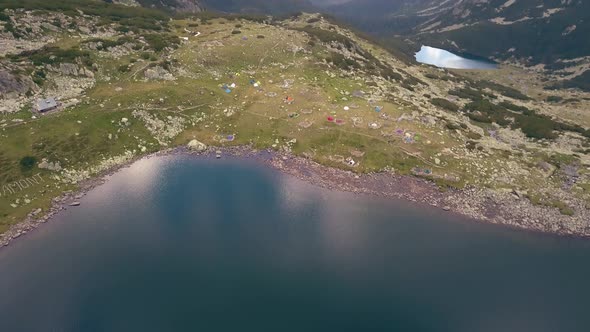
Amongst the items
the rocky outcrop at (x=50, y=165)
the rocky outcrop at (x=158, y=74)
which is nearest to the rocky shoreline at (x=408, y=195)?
the rocky outcrop at (x=50, y=165)

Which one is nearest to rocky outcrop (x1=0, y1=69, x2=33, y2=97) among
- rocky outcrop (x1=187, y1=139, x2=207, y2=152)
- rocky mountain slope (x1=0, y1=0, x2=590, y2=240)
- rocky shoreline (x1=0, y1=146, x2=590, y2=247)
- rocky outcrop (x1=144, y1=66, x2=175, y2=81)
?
rocky mountain slope (x1=0, y1=0, x2=590, y2=240)

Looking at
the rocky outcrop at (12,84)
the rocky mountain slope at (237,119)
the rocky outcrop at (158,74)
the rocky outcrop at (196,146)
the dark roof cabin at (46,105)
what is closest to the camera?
the rocky mountain slope at (237,119)

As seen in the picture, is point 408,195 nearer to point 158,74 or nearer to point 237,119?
point 237,119

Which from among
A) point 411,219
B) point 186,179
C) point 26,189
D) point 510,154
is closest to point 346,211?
point 411,219

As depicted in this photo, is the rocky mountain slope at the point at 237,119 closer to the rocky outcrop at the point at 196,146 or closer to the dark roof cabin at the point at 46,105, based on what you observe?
the dark roof cabin at the point at 46,105

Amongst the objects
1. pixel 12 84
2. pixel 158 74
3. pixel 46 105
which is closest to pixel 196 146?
pixel 158 74

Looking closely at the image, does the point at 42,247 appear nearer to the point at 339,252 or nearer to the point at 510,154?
the point at 339,252
